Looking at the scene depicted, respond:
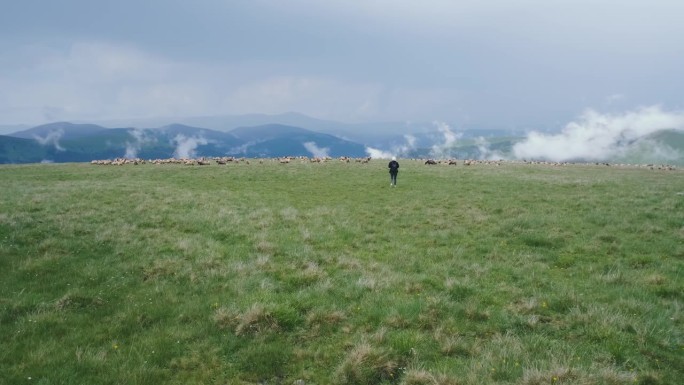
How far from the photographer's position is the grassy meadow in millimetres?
7637

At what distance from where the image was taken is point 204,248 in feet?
50.1

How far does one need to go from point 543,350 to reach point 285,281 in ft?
22.6

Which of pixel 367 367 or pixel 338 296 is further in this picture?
pixel 338 296

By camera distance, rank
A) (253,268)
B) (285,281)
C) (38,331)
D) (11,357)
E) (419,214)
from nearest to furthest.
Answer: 1. (11,357)
2. (38,331)
3. (285,281)
4. (253,268)
5. (419,214)

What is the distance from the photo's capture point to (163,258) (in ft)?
45.4

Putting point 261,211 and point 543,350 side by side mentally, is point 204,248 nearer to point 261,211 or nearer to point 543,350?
point 261,211

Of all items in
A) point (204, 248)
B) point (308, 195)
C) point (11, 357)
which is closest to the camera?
point (11, 357)

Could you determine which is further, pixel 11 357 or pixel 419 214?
pixel 419 214

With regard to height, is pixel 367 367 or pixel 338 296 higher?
pixel 338 296

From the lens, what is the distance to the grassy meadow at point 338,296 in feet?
25.1

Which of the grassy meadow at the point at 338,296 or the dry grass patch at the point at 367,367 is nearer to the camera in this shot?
the dry grass patch at the point at 367,367

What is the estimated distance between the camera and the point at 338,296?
10984 millimetres

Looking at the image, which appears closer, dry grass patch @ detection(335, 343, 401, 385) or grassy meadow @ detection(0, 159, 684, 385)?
dry grass patch @ detection(335, 343, 401, 385)

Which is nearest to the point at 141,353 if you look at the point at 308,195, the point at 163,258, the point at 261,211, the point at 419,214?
the point at 163,258
